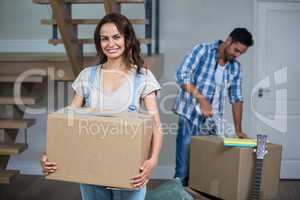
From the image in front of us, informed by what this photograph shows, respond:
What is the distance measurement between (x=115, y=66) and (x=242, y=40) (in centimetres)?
133

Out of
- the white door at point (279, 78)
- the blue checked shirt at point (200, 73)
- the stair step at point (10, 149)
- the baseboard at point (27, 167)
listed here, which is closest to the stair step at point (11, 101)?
the stair step at point (10, 149)

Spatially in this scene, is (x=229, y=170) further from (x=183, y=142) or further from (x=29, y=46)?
(x=29, y=46)

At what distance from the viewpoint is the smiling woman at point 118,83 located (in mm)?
1442

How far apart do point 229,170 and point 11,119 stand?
180 centimetres

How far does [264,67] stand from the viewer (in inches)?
156

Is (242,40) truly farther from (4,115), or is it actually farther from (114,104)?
(4,115)

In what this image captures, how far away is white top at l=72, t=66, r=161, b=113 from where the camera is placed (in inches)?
56.7

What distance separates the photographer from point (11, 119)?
311cm

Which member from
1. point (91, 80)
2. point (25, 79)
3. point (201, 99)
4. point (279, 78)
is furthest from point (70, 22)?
point (279, 78)

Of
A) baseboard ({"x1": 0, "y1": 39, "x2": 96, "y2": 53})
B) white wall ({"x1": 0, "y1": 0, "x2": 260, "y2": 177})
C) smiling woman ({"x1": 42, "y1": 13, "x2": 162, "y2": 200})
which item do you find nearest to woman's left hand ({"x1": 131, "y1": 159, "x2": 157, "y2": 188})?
smiling woman ({"x1": 42, "y1": 13, "x2": 162, "y2": 200})

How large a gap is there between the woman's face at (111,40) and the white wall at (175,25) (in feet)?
8.31

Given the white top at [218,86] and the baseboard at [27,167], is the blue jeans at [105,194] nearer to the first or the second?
the white top at [218,86]

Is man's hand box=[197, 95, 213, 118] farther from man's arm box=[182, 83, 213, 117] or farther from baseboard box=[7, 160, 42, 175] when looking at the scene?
baseboard box=[7, 160, 42, 175]

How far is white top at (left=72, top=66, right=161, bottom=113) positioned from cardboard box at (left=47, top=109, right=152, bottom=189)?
74 mm
